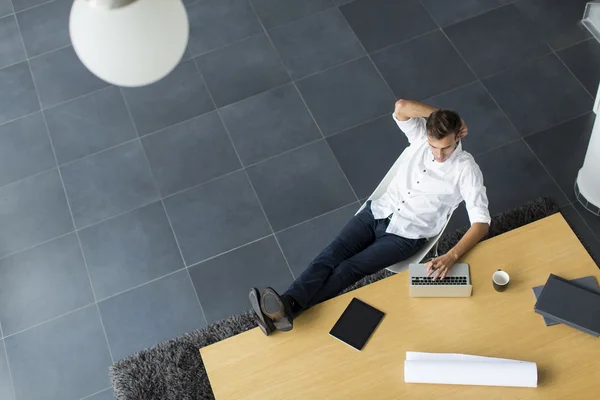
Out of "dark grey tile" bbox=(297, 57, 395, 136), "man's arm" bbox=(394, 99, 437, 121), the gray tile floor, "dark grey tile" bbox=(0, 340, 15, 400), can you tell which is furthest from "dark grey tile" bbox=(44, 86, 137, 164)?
Answer: "man's arm" bbox=(394, 99, 437, 121)

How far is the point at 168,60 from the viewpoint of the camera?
60.9 inches

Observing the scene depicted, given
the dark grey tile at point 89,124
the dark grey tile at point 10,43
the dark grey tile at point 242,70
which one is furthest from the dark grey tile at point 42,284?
the dark grey tile at point 10,43

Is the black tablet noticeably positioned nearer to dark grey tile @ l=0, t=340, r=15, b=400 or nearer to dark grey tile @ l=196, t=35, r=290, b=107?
dark grey tile @ l=0, t=340, r=15, b=400

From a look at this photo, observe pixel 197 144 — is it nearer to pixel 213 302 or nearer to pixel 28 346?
pixel 213 302

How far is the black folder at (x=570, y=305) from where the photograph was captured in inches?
101

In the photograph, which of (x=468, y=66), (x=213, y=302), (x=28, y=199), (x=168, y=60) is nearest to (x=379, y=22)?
(x=468, y=66)

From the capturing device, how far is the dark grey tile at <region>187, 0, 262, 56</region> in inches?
185

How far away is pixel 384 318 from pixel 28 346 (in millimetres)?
1975

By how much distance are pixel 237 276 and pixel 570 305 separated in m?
1.76

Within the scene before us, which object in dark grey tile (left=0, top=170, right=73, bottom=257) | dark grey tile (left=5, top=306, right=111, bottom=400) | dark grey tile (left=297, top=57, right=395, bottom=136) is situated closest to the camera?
dark grey tile (left=5, top=306, right=111, bottom=400)

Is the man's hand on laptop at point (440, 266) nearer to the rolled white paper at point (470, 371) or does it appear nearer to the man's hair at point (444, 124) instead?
the rolled white paper at point (470, 371)

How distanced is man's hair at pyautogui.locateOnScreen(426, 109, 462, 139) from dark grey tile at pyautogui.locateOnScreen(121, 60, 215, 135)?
1.93 m

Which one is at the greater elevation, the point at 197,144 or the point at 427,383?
the point at 427,383

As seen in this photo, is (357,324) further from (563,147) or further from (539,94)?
(539,94)
